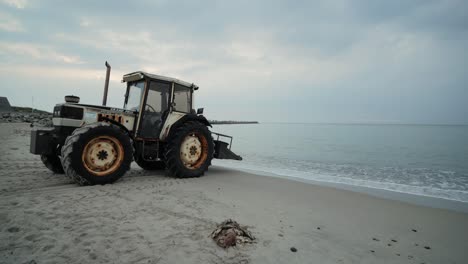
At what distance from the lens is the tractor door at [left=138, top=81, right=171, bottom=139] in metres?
5.96

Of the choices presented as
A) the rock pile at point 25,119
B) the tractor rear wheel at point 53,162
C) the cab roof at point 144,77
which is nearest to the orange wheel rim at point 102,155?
the tractor rear wheel at point 53,162

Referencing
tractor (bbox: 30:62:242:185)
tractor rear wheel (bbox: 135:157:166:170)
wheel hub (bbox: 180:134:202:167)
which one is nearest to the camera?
tractor (bbox: 30:62:242:185)

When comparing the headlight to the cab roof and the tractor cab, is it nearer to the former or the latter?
the tractor cab

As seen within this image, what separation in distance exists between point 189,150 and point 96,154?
2.25 meters

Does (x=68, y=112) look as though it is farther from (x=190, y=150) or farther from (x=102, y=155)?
(x=190, y=150)

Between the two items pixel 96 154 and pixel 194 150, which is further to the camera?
pixel 194 150

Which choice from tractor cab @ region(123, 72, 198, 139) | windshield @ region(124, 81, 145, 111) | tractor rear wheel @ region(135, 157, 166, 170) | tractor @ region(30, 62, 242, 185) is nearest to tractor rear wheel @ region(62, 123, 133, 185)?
tractor @ region(30, 62, 242, 185)

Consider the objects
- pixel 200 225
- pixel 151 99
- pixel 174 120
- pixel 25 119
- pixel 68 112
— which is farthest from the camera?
pixel 25 119

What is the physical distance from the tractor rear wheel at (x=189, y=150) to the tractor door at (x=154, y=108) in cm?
49

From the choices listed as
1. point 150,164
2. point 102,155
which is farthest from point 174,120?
point 102,155

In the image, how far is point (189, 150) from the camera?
252 inches

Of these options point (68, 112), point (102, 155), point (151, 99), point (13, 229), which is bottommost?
point (13, 229)

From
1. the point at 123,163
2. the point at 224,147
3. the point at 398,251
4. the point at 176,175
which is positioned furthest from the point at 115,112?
the point at 398,251

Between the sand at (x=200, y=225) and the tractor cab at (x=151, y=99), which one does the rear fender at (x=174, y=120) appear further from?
the sand at (x=200, y=225)
